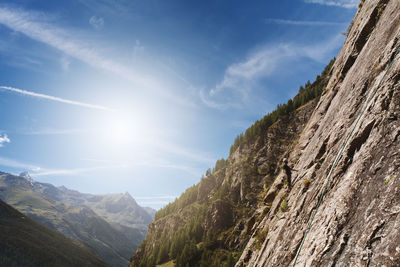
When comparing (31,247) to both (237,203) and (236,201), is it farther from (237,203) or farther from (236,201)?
(237,203)

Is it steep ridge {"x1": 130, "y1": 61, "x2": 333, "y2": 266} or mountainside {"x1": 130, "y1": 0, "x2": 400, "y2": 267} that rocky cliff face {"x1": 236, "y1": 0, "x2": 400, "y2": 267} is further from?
steep ridge {"x1": 130, "y1": 61, "x2": 333, "y2": 266}

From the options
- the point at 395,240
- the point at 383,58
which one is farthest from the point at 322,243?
the point at 383,58

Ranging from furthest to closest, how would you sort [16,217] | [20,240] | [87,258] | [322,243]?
[16,217] < [87,258] < [20,240] < [322,243]

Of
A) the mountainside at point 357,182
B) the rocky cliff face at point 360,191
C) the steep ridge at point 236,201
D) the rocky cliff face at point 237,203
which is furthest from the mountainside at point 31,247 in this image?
the rocky cliff face at point 360,191

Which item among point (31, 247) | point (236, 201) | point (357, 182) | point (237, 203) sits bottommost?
point (31, 247)

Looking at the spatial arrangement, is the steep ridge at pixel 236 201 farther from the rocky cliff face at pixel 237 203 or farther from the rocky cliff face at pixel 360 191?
the rocky cliff face at pixel 360 191

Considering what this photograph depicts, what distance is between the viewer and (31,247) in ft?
496

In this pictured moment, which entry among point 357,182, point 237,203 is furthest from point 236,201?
point 357,182

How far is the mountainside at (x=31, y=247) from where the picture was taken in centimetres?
13962

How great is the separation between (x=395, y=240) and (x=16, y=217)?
293989 mm

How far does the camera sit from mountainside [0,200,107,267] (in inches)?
5497

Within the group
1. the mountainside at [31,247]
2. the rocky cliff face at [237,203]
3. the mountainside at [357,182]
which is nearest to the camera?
the mountainside at [357,182]

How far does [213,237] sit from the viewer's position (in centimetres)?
8050

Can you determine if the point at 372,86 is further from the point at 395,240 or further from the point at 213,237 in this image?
the point at 213,237
